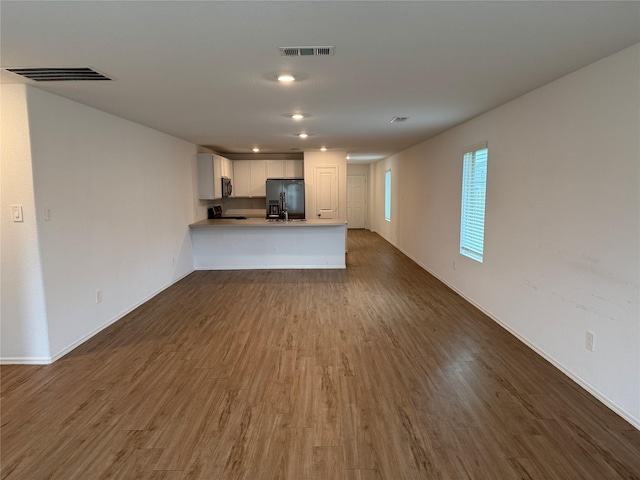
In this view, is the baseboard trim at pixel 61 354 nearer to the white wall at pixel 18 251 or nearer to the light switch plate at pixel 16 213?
the white wall at pixel 18 251

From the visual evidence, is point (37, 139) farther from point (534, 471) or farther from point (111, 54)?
point (534, 471)

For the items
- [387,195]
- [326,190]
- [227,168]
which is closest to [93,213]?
[227,168]

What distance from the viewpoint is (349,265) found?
23.3 ft

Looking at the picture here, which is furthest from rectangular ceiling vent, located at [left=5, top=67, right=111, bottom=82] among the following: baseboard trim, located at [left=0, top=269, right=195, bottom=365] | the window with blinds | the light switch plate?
the window with blinds

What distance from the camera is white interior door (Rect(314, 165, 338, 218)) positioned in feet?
26.3

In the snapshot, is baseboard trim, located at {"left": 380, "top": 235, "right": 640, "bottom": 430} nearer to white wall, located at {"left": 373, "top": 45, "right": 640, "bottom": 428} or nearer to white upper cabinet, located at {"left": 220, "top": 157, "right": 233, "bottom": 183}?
white wall, located at {"left": 373, "top": 45, "right": 640, "bottom": 428}

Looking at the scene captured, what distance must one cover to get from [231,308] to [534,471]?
11.6ft

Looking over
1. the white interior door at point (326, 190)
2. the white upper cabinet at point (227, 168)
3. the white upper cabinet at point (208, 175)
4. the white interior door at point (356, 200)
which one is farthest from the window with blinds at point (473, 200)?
the white interior door at point (356, 200)

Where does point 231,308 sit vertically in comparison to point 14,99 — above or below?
below

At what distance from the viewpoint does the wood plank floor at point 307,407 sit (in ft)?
6.40

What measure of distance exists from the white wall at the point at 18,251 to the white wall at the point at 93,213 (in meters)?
0.04

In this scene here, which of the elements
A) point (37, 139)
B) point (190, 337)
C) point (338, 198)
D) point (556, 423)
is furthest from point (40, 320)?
point (338, 198)

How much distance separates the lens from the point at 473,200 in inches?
184

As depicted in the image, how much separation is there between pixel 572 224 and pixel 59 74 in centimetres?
405
